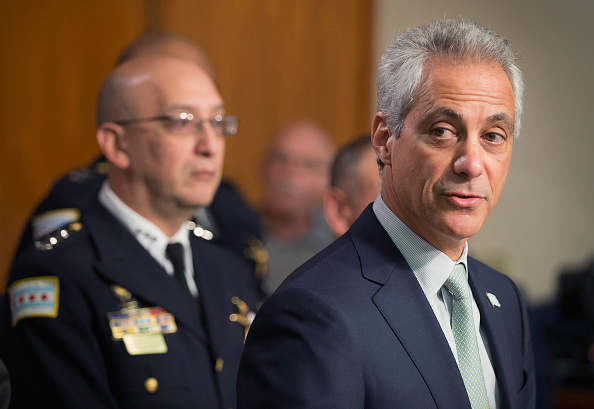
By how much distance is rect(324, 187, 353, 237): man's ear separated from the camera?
7.93 feet

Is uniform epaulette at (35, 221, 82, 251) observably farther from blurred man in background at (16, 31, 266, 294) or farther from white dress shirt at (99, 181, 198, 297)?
blurred man in background at (16, 31, 266, 294)

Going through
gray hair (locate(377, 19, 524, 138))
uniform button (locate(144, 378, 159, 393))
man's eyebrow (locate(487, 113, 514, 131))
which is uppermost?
gray hair (locate(377, 19, 524, 138))

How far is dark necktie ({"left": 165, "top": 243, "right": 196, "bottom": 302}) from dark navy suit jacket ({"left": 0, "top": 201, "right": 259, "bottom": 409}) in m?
0.04

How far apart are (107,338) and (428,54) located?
0.99 meters

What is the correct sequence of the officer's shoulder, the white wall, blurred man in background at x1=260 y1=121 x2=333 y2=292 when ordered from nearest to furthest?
the officer's shoulder < blurred man in background at x1=260 y1=121 x2=333 y2=292 < the white wall

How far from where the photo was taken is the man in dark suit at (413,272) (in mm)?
1213

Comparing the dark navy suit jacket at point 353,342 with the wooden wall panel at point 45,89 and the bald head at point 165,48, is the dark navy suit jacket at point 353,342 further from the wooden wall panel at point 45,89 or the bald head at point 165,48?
the wooden wall panel at point 45,89

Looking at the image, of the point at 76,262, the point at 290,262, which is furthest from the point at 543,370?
the point at 76,262

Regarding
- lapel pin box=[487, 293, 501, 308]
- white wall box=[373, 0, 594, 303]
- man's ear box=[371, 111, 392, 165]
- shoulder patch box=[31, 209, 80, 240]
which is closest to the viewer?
man's ear box=[371, 111, 392, 165]

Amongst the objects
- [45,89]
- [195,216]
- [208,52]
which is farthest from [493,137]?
[208,52]

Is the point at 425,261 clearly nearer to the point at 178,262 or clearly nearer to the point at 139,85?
the point at 178,262

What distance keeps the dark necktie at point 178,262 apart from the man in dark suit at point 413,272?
72 cm

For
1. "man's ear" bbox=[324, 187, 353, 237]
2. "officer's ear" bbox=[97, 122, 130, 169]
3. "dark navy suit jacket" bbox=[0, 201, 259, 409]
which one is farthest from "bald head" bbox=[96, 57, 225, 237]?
"man's ear" bbox=[324, 187, 353, 237]

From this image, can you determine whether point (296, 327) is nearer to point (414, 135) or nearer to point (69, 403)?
point (414, 135)
